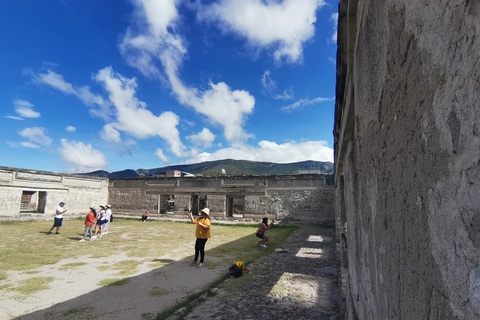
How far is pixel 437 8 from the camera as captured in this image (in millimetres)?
664

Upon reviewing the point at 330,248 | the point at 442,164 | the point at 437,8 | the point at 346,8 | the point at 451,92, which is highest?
the point at 346,8

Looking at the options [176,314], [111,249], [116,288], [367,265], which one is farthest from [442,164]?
[111,249]

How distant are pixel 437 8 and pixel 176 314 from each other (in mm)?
4227

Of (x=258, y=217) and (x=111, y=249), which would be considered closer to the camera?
(x=111, y=249)

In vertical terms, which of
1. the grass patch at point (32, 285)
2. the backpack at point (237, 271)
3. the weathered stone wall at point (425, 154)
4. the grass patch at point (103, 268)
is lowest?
the grass patch at point (103, 268)

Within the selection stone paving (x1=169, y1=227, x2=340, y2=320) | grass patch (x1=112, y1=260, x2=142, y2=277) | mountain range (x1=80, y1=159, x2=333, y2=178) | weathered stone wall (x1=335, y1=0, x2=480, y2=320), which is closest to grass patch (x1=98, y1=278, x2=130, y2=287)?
grass patch (x1=112, y1=260, x2=142, y2=277)

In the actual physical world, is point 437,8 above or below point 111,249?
above

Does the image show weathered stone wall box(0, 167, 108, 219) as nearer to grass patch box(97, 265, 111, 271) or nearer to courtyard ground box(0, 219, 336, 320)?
courtyard ground box(0, 219, 336, 320)

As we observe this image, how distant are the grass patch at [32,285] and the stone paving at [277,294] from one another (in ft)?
9.85

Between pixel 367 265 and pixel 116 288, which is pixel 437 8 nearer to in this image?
pixel 367 265

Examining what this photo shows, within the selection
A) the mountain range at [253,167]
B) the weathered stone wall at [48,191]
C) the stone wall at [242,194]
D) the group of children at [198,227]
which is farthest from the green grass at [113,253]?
the mountain range at [253,167]

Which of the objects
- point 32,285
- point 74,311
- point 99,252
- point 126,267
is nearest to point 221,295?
point 74,311

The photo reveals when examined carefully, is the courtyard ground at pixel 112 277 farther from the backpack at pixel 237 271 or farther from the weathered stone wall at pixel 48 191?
the weathered stone wall at pixel 48 191

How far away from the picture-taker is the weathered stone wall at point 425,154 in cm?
56
